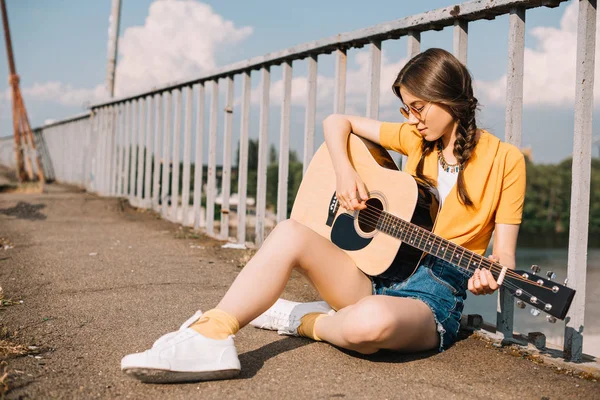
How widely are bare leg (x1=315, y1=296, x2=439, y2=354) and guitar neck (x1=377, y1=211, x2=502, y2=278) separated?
0.68ft

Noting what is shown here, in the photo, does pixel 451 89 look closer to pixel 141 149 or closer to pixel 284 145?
pixel 284 145

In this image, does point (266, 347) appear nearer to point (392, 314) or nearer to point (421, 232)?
point (392, 314)

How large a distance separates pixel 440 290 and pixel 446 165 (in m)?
0.51

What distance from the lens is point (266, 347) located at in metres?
2.40

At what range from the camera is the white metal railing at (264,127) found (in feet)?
7.47

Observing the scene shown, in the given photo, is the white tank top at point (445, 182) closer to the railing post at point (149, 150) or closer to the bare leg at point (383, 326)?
the bare leg at point (383, 326)

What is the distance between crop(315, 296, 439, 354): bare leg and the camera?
6.84 feet

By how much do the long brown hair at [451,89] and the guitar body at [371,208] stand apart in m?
0.19

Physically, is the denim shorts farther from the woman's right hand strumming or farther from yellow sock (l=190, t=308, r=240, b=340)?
yellow sock (l=190, t=308, r=240, b=340)

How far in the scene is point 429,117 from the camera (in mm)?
2375

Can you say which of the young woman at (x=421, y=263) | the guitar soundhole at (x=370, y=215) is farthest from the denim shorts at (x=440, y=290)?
the guitar soundhole at (x=370, y=215)

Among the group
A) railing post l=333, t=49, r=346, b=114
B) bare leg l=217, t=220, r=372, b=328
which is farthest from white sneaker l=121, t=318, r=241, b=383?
railing post l=333, t=49, r=346, b=114

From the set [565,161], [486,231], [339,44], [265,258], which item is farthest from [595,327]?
[565,161]

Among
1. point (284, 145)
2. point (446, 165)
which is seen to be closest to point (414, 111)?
point (446, 165)
